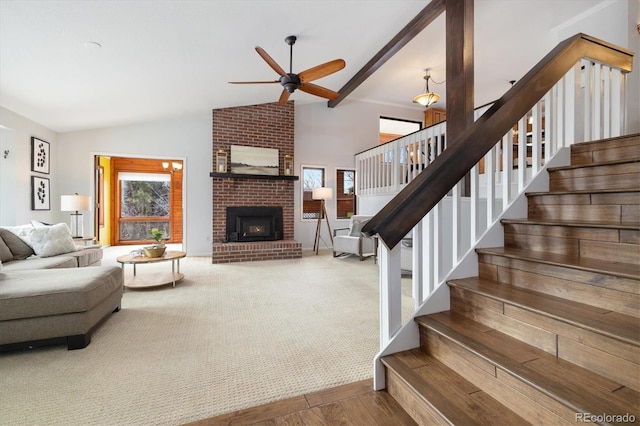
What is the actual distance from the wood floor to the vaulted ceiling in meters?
3.34

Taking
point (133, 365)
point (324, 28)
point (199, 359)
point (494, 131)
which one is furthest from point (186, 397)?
point (324, 28)

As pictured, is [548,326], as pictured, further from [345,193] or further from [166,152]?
[166,152]

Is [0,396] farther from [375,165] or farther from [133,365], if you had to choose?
[375,165]

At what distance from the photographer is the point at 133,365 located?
71.8 inches

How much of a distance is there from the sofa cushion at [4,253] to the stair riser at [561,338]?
457 centimetres

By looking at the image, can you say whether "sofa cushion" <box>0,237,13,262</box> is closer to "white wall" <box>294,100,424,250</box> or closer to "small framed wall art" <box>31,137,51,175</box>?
"small framed wall art" <box>31,137,51,175</box>

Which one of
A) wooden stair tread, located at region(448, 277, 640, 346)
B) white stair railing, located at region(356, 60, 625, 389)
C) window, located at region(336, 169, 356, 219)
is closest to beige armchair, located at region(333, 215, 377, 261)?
window, located at region(336, 169, 356, 219)

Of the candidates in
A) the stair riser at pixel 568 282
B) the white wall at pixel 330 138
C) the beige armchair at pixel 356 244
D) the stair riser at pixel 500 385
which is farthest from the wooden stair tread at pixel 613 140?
the white wall at pixel 330 138

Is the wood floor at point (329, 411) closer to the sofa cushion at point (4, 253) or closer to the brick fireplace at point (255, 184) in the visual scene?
the sofa cushion at point (4, 253)

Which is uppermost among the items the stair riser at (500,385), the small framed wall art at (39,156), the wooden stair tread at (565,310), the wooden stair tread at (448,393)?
the small framed wall art at (39,156)

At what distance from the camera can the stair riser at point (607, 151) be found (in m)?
1.77

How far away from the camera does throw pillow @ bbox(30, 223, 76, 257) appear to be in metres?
3.38

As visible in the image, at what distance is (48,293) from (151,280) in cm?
172

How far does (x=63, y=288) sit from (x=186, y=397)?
1332 millimetres
